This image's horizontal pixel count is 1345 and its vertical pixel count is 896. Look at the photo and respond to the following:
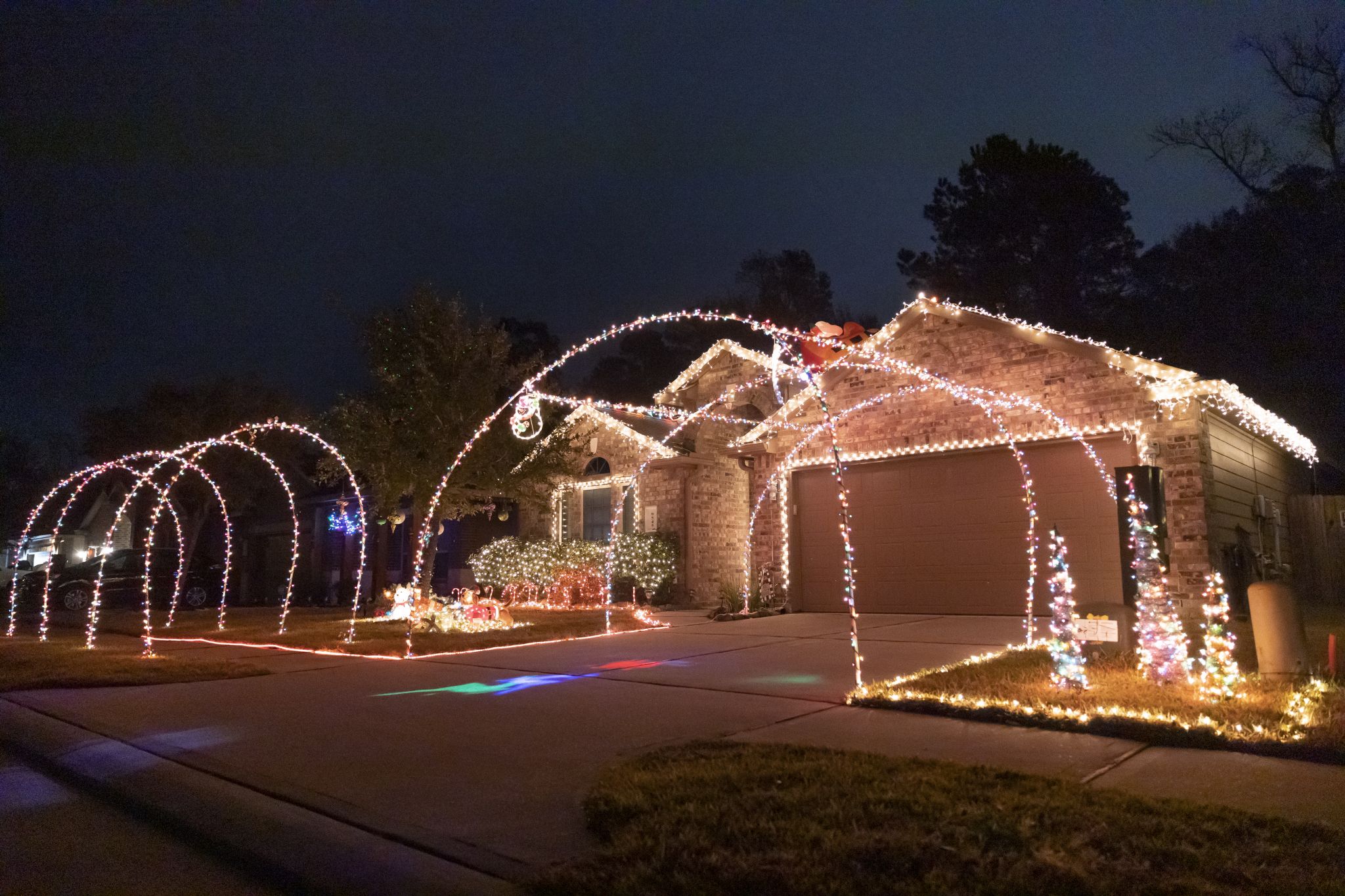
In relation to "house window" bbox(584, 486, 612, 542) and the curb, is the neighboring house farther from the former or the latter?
the curb

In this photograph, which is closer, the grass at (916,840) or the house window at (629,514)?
the grass at (916,840)

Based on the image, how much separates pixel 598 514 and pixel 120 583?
12.1 metres

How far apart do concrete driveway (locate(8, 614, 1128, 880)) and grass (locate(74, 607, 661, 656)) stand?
2.89 ft

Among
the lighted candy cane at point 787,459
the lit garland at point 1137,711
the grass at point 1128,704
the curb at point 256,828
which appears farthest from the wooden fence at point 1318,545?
the curb at point 256,828

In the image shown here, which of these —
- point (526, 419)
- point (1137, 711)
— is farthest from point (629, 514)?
point (1137, 711)

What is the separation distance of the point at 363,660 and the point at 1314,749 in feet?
28.6

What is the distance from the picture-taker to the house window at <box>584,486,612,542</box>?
63.3ft

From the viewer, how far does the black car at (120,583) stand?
20.9 m

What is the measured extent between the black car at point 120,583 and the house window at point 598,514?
9236 millimetres

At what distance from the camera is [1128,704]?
587 centimetres

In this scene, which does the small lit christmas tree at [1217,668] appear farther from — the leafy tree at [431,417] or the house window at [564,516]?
the house window at [564,516]

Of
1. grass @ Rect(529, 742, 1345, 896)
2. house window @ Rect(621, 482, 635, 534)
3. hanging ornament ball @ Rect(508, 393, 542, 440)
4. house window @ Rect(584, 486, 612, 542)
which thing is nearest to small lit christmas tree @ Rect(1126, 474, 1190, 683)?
grass @ Rect(529, 742, 1345, 896)

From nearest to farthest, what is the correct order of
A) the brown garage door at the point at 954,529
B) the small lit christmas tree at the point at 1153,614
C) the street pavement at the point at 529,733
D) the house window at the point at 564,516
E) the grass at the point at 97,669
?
the street pavement at the point at 529,733, the small lit christmas tree at the point at 1153,614, the grass at the point at 97,669, the brown garage door at the point at 954,529, the house window at the point at 564,516

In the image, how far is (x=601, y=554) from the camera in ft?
57.6
